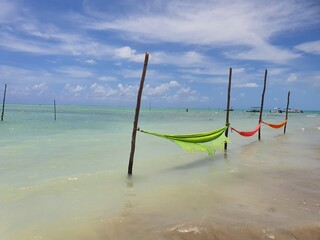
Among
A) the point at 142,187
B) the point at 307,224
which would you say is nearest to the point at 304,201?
the point at 307,224

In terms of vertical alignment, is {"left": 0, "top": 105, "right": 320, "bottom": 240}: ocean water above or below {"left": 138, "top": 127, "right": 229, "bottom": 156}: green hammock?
below

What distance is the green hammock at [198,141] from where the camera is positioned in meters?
5.95

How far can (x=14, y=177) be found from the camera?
A: 213 inches

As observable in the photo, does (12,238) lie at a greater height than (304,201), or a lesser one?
lesser

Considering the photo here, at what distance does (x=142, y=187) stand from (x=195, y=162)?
101 inches

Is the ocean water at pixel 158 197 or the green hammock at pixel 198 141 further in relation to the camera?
the green hammock at pixel 198 141

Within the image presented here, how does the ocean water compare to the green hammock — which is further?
the green hammock

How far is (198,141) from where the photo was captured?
256 inches

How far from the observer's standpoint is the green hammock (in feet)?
19.5

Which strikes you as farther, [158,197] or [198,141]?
[198,141]

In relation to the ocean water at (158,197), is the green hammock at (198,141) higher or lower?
higher

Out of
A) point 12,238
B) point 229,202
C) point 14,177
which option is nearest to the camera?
point 12,238

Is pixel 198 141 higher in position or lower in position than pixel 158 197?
higher

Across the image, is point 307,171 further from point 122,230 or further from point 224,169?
point 122,230
